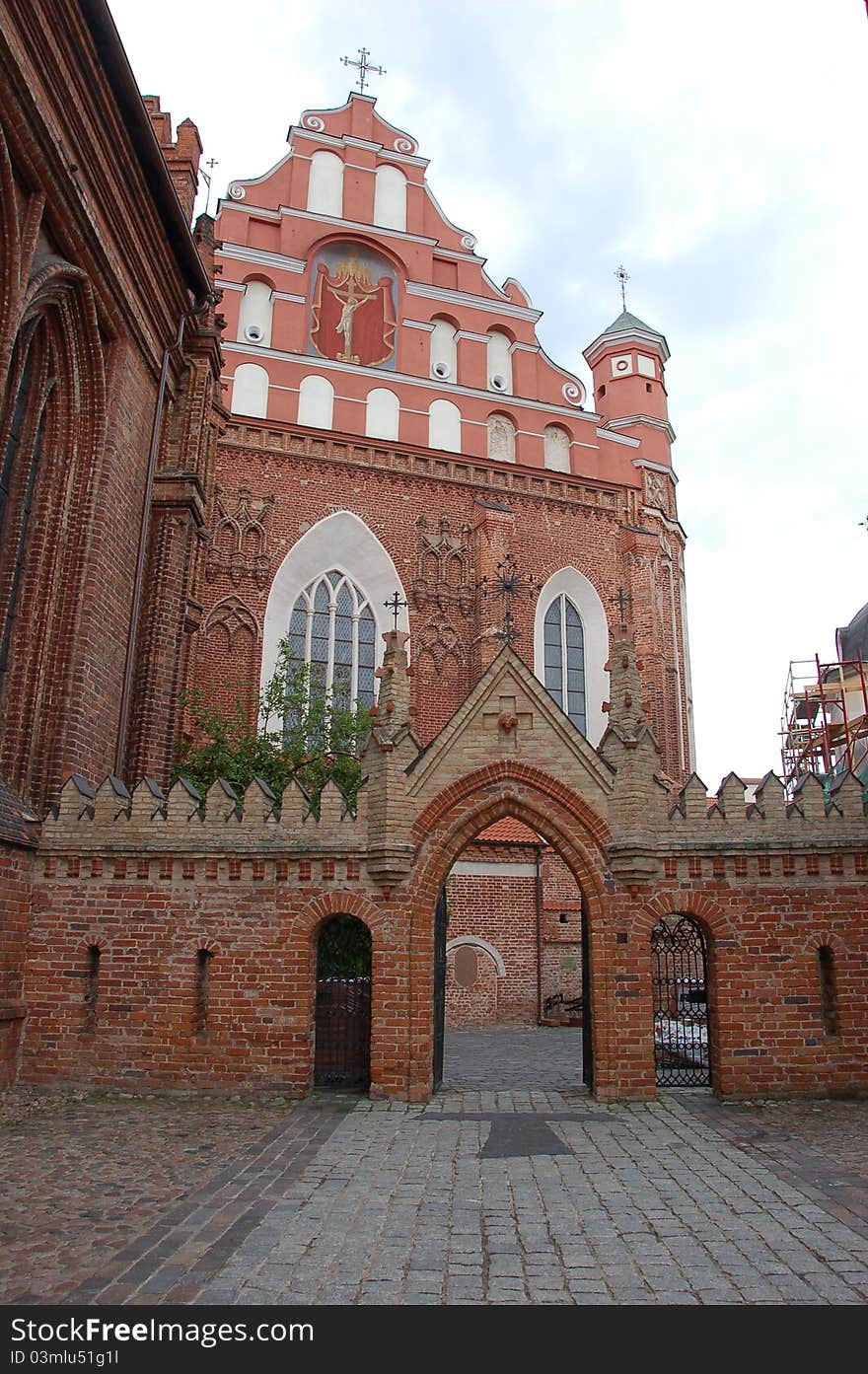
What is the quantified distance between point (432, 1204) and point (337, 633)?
1700 centimetres

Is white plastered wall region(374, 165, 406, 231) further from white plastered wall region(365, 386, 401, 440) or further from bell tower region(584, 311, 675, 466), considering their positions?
bell tower region(584, 311, 675, 466)

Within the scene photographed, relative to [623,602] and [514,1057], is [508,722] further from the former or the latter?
[623,602]

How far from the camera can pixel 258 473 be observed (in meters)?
22.0

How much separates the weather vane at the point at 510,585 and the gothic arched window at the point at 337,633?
9.57ft

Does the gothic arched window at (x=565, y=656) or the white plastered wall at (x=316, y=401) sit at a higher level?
the white plastered wall at (x=316, y=401)

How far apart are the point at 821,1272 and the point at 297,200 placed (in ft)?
87.6

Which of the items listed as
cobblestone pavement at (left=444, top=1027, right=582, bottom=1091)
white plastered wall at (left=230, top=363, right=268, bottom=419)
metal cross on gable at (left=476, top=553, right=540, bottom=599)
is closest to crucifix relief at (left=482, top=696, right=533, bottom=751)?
cobblestone pavement at (left=444, top=1027, right=582, bottom=1091)

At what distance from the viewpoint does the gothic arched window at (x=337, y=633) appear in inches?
867

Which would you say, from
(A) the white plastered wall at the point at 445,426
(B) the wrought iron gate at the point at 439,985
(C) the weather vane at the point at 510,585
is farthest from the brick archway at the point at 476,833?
(A) the white plastered wall at the point at 445,426

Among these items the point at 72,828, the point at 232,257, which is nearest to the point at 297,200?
the point at 232,257

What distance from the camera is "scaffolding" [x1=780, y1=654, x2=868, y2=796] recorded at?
24375 millimetres

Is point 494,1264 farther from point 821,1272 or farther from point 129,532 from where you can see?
point 129,532

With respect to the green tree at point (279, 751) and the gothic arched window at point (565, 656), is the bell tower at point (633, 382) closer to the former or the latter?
the gothic arched window at point (565, 656)

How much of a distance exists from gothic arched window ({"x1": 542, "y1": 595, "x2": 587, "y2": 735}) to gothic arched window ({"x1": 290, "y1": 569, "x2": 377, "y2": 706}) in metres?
4.42
